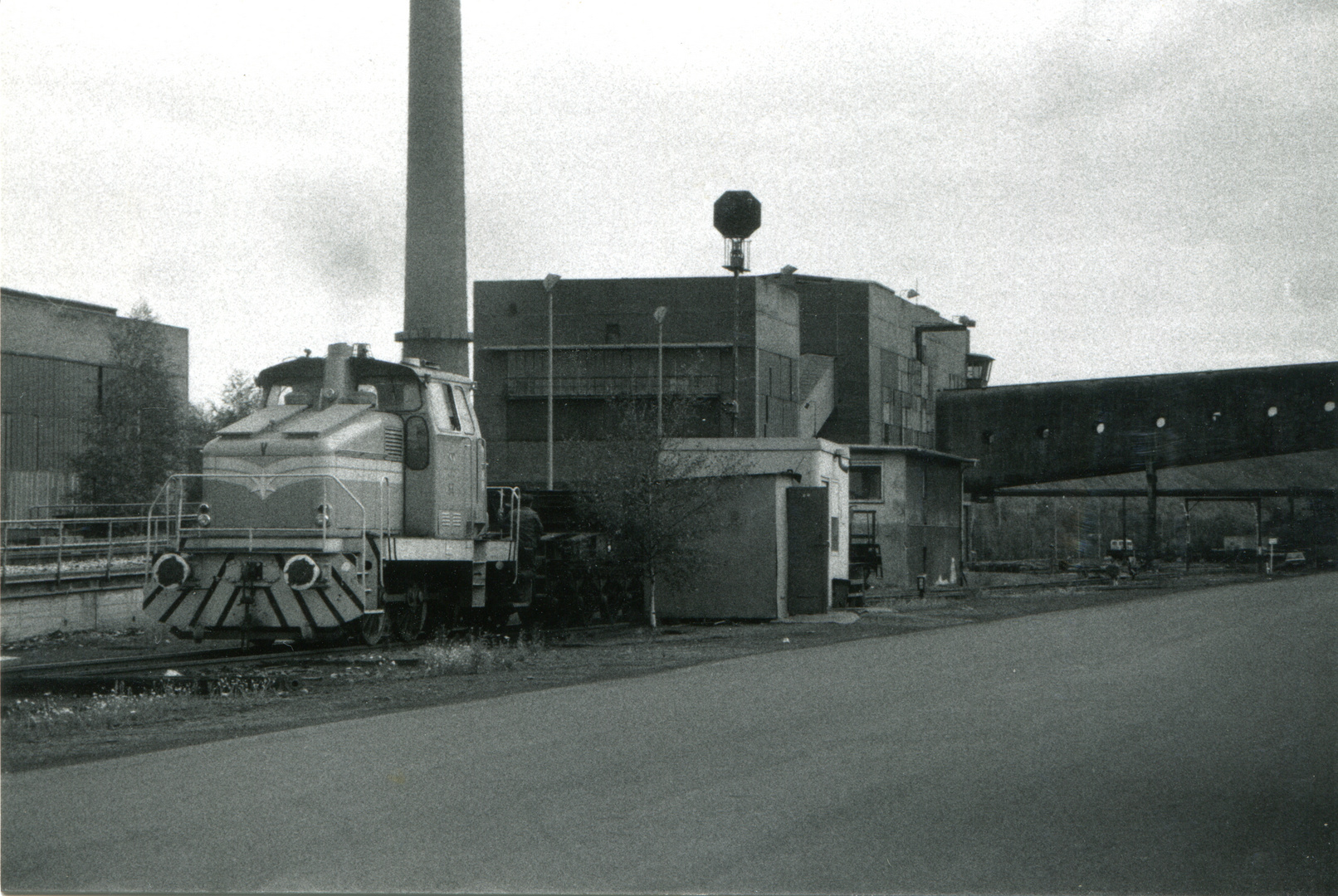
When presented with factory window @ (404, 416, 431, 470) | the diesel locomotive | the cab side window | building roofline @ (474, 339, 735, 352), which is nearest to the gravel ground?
the diesel locomotive

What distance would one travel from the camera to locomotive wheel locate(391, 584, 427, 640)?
19422 millimetres

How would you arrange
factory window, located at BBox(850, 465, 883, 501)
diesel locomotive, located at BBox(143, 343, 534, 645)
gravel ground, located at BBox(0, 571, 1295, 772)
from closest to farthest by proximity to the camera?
gravel ground, located at BBox(0, 571, 1295, 772)
diesel locomotive, located at BBox(143, 343, 534, 645)
factory window, located at BBox(850, 465, 883, 501)

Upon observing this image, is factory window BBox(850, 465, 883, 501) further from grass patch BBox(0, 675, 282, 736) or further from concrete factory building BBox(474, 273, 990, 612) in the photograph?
grass patch BBox(0, 675, 282, 736)

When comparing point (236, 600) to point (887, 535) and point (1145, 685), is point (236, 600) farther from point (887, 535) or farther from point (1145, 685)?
point (887, 535)

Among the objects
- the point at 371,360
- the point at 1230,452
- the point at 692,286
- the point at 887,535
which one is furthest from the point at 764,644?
the point at 692,286

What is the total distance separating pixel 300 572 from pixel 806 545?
483 inches

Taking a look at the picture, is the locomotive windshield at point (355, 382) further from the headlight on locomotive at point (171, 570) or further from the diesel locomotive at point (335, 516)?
the headlight on locomotive at point (171, 570)

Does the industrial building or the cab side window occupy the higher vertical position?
the industrial building

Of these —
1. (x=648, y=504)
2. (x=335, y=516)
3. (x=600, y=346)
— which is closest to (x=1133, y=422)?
(x=600, y=346)

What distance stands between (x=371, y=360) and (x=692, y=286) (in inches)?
1864

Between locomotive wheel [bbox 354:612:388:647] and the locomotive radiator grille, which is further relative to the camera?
the locomotive radiator grille

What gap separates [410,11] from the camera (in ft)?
110

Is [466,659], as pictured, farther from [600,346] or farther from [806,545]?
[600,346]

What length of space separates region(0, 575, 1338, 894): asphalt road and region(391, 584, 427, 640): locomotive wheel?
6.36m
